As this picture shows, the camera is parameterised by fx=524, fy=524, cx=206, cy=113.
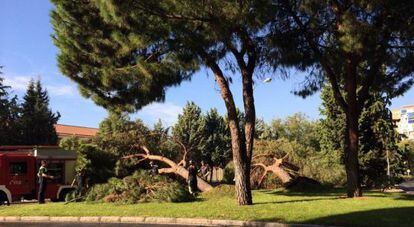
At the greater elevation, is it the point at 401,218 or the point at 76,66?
the point at 76,66

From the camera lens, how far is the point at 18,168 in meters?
23.8

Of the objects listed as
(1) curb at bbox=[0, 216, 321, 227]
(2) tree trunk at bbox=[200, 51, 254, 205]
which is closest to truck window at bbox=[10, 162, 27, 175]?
(1) curb at bbox=[0, 216, 321, 227]

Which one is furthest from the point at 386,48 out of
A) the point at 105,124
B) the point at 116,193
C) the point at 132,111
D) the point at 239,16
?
the point at 105,124

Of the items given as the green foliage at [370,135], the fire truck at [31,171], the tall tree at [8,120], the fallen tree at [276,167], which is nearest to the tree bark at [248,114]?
the fallen tree at [276,167]

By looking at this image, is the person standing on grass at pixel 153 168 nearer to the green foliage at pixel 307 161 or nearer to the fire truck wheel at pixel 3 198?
the green foliage at pixel 307 161

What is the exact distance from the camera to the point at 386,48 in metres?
18.5

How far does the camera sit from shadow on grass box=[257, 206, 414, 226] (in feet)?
41.6

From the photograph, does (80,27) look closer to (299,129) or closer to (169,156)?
(169,156)

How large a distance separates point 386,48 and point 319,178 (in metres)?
13.8

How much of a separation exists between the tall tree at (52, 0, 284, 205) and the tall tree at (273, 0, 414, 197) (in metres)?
1.46

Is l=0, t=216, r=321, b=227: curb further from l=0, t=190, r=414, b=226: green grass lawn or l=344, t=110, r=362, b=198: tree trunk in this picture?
l=344, t=110, r=362, b=198: tree trunk

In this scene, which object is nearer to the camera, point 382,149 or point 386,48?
point 386,48

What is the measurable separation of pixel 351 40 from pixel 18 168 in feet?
51.9

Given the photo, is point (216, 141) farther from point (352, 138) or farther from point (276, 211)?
point (276, 211)
